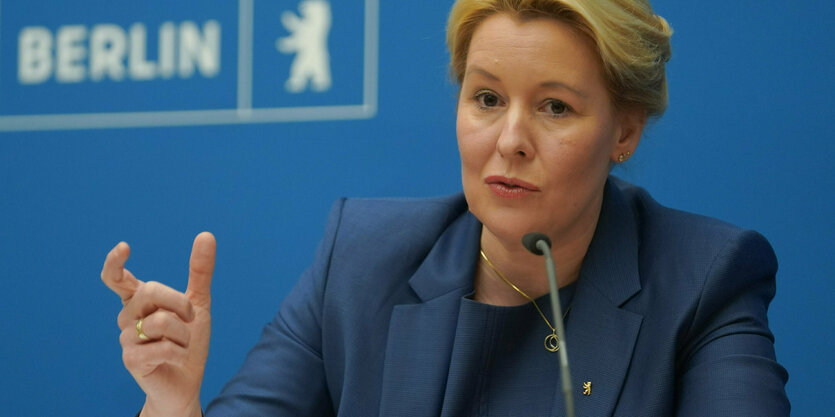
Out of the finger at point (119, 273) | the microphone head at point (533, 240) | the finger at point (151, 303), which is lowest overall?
the finger at point (151, 303)

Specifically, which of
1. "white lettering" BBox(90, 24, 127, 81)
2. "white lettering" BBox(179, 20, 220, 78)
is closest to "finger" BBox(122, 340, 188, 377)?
"white lettering" BBox(179, 20, 220, 78)

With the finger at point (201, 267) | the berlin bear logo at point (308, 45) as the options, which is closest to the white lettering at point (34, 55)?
the berlin bear logo at point (308, 45)

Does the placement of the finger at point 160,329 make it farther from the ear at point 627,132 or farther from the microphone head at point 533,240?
the ear at point 627,132

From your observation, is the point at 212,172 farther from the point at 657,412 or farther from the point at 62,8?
the point at 657,412

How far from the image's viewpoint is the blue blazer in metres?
1.58

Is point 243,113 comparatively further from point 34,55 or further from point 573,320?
point 573,320

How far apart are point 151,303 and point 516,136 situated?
1.91 feet

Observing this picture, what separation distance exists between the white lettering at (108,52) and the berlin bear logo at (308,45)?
39cm

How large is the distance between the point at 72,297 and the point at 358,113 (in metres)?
0.82

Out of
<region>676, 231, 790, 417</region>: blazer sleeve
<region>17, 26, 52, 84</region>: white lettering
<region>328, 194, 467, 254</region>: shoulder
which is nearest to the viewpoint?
<region>676, 231, 790, 417</region>: blazer sleeve

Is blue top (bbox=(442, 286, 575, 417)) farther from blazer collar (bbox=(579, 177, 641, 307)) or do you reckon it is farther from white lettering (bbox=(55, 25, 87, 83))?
white lettering (bbox=(55, 25, 87, 83))

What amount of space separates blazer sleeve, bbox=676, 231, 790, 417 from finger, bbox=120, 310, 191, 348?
2.43ft

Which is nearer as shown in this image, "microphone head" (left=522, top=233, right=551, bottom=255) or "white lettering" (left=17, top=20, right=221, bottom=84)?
A: "microphone head" (left=522, top=233, right=551, bottom=255)

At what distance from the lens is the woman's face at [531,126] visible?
1.61 meters
